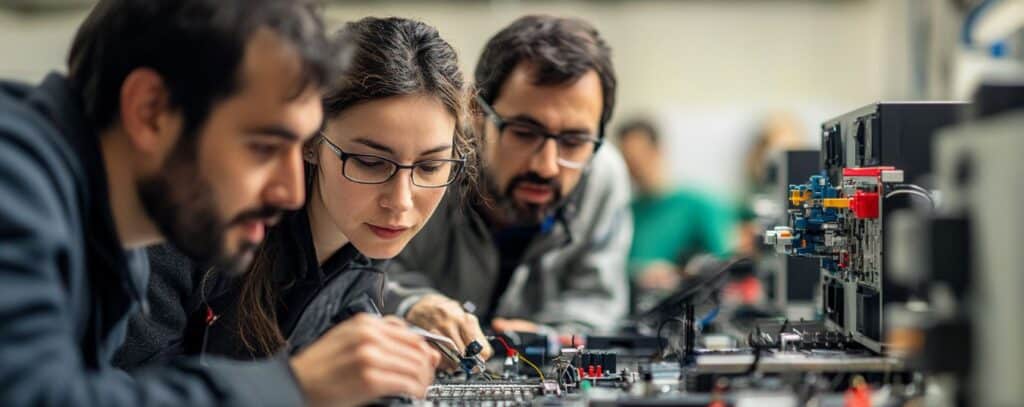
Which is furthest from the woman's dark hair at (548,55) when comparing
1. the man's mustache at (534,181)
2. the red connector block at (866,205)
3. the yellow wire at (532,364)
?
the red connector block at (866,205)

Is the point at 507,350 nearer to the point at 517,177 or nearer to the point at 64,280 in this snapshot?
the point at 517,177

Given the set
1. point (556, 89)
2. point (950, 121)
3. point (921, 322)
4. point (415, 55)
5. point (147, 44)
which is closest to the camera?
point (921, 322)

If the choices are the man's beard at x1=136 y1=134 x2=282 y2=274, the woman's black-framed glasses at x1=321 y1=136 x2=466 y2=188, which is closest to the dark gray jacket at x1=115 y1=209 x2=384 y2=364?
the woman's black-framed glasses at x1=321 y1=136 x2=466 y2=188

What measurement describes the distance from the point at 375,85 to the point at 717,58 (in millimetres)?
5847

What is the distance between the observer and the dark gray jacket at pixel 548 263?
2.80 m

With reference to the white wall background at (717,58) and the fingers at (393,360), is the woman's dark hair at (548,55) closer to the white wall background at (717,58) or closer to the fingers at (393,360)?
the fingers at (393,360)

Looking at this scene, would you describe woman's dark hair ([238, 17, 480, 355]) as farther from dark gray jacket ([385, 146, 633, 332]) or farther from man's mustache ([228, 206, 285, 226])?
man's mustache ([228, 206, 285, 226])

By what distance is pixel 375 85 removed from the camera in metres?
2.01

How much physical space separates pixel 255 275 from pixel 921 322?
1329 mm

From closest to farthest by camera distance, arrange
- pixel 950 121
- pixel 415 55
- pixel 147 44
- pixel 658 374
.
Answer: pixel 147 44 → pixel 658 374 → pixel 950 121 → pixel 415 55

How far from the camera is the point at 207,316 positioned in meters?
2.08

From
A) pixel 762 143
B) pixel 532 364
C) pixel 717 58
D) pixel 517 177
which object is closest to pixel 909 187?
pixel 532 364

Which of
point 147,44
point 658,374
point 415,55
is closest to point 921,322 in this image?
point 658,374

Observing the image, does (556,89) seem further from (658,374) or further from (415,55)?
(658,374)
